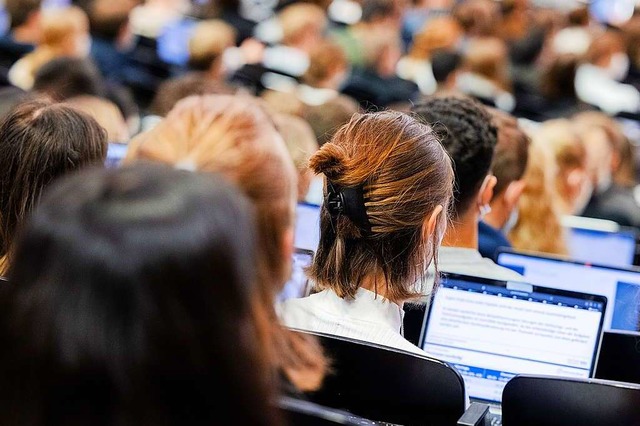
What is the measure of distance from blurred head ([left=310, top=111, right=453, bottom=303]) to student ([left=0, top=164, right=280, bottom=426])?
3.50 feet

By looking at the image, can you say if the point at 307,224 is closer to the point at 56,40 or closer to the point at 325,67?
the point at 56,40

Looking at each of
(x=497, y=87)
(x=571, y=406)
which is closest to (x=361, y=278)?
(x=571, y=406)

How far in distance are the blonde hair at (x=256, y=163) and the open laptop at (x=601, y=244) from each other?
2057 millimetres

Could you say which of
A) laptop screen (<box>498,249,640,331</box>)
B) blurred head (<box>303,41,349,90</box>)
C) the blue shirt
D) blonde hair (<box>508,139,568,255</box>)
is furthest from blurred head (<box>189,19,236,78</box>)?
laptop screen (<box>498,249,640,331</box>)

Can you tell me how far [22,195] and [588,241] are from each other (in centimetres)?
197

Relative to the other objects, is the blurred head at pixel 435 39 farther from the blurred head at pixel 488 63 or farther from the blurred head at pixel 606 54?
the blurred head at pixel 606 54

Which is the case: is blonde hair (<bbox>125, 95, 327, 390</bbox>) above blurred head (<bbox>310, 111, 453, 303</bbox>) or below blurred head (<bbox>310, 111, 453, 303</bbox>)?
above

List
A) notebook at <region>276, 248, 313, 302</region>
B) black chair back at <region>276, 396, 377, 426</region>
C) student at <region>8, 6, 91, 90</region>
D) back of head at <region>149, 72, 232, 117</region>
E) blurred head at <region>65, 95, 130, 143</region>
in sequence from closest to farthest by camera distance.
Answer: black chair back at <region>276, 396, 377, 426</region>, notebook at <region>276, 248, 313, 302</region>, blurred head at <region>65, 95, 130, 143</region>, back of head at <region>149, 72, 232, 117</region>, student at <region>8, 6, 91, 90</region>

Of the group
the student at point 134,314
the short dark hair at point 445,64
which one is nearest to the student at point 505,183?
the student at point 134,314

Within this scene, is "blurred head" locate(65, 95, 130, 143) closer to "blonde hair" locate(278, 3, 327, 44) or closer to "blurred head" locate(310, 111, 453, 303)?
"blurred head" locate(310, 111, 453, 303)

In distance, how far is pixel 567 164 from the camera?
4062 millimetres

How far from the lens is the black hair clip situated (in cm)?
192

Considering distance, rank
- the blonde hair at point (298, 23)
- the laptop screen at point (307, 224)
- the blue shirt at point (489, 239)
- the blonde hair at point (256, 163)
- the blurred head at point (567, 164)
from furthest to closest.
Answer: the blonde hair at point (298, 23) < the blurred head at point (567, 164) < the laptop screen at point (307, 224) < the blue shirt at point (489, 239) < the blonde hair at point (256, 163)

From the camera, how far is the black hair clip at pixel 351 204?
1923mm
